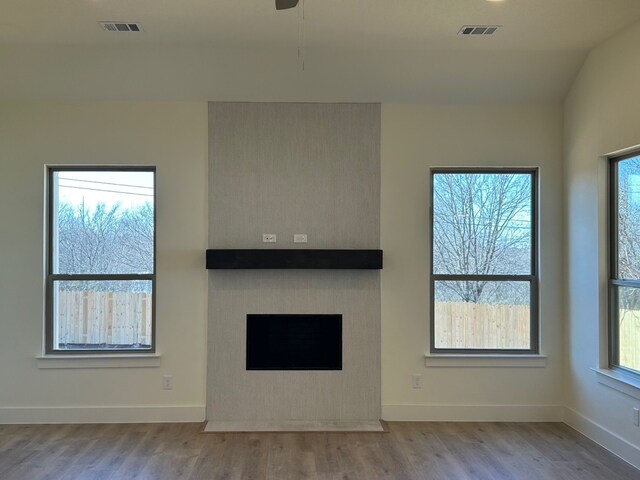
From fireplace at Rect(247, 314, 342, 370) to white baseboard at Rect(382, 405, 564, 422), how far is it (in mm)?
834

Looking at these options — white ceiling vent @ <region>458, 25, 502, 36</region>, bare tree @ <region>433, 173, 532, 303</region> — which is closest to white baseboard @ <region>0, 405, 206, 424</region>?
bare tree @ <region>433, 173, 532, 303</region>

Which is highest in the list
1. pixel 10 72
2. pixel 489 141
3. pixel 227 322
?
pixel 10 72

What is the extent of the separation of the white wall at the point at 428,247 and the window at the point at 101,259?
2193 mm

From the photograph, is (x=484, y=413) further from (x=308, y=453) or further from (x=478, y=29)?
(x=478, y=29)

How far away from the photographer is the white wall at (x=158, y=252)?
4.12m

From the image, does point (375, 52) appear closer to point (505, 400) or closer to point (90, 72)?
point (90, 72)

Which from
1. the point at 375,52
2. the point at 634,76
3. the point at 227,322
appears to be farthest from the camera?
the point at 227,322

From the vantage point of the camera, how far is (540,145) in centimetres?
425

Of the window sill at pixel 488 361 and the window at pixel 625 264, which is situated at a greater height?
the window at pixel 625 264

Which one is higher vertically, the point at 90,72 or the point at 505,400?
the point at 90,72

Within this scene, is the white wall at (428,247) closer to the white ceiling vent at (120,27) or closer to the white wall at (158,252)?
the white wall at (158,252)

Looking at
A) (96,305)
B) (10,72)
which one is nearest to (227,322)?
(96,305)

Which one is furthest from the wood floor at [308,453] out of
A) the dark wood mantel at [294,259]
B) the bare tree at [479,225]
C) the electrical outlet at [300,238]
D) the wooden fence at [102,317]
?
the electrical outlet at [300,238]

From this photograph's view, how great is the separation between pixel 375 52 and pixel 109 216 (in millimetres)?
2768
